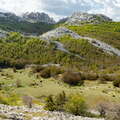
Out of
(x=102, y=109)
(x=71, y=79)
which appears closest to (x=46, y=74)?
(x=71, y=79)

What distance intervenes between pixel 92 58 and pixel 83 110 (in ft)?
478

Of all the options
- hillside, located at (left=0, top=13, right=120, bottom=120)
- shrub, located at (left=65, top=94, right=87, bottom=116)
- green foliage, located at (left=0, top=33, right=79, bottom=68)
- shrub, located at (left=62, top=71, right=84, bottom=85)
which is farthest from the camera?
green foliage, located at (left=0, top=33, right=79, bottom=68)

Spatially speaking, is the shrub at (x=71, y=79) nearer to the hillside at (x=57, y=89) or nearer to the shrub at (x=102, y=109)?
the hillside at (x=57, y=89)

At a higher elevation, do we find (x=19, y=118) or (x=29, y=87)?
(x=19, y=118)

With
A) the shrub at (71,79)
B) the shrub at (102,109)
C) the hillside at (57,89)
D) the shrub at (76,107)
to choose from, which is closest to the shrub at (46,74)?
the hillside at (57,89)

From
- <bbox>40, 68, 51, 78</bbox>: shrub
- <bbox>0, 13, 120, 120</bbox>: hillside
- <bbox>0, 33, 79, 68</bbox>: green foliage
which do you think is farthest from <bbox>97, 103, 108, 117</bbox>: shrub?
<bbox>0, 33, 79, 68</bbox>: green foliage

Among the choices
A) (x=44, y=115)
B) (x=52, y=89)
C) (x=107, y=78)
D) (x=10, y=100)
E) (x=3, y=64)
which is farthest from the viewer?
(x=3, y=64)

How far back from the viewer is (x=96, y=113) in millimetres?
48844

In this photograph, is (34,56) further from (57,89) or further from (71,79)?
(57,89)

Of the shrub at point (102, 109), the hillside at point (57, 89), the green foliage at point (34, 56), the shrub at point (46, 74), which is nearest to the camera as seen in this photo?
the hillside at point (57, 89)

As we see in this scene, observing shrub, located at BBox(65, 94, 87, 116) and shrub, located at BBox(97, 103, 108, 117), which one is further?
shrub, located at BBox(97, 103, 108, 117)

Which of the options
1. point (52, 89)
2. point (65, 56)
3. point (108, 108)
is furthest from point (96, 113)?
point (65, 56)

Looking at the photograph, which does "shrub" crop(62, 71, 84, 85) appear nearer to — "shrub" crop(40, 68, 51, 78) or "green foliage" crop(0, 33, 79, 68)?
"shrub" crop(40, 68, 51, 78)

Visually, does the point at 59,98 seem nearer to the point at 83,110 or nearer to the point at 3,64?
the point at 83,110
